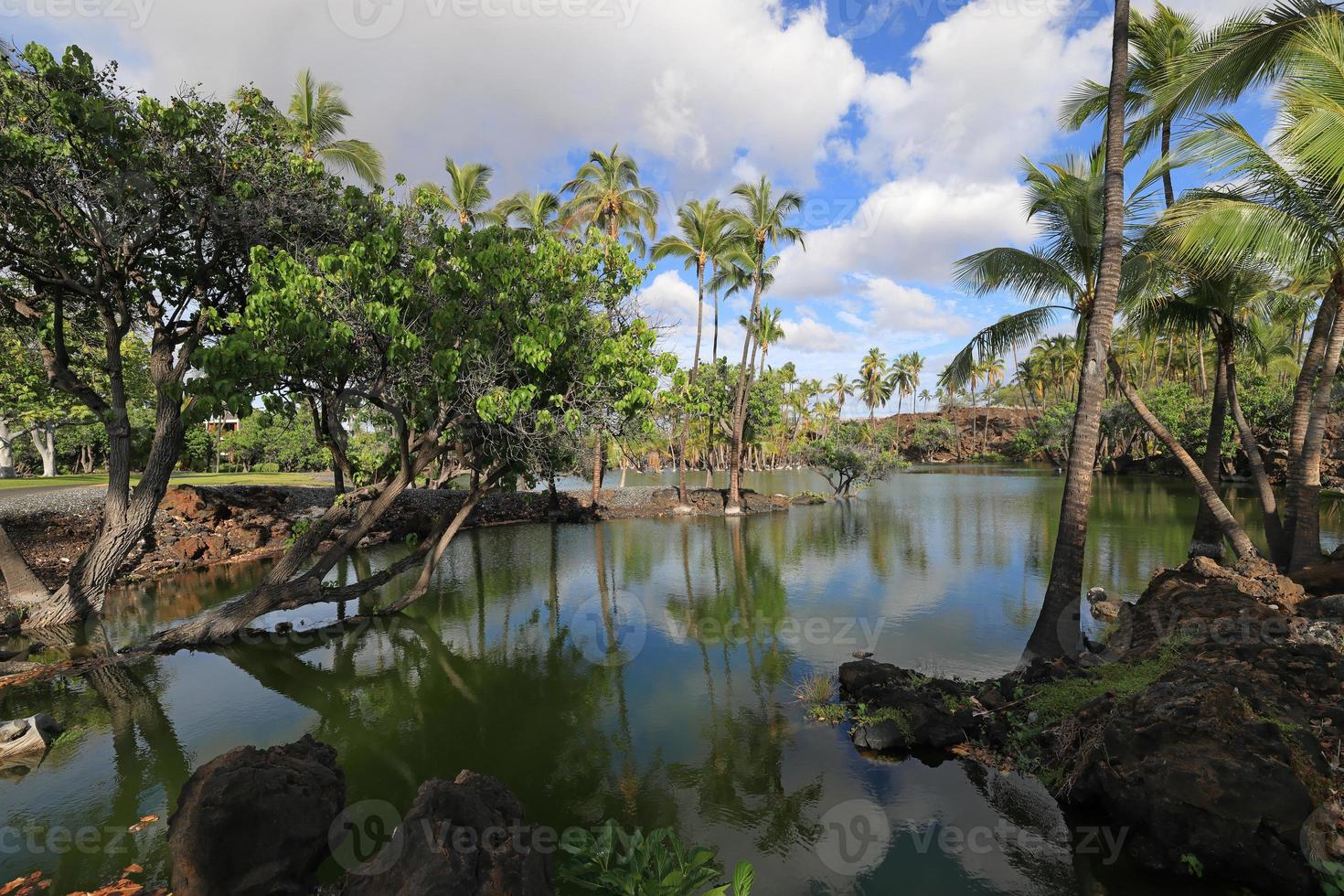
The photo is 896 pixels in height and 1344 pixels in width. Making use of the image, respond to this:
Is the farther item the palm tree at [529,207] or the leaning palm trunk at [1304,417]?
the palm tree at [529,207]

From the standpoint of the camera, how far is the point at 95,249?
414 inches

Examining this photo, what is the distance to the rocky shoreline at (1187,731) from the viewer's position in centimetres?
478

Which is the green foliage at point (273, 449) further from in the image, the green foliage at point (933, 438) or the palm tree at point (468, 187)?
the green foliage at point (933, 438)

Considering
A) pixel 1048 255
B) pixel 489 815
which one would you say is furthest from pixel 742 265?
pixel 489 815

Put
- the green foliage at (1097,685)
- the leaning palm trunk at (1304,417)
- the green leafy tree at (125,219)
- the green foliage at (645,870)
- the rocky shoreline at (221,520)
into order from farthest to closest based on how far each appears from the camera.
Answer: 1. the rocky shoreline at (221,520)
2. the leaning palm trunk at (1304,417)
3. the green leafy tree at (125,219)
4. the green foliage at (1097,685)
5. the green foliage at (645,870)

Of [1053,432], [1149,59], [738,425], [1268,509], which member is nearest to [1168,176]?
[1149,59]

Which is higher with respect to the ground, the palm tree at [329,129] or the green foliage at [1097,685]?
the palm tree at [329,129]

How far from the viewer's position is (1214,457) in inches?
586

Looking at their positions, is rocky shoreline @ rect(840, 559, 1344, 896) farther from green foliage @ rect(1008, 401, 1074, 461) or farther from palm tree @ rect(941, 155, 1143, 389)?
green foliage @ rect(1008, 401, 1074, 461)

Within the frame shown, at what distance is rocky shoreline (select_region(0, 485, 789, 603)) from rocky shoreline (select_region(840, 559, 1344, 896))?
29.6ft

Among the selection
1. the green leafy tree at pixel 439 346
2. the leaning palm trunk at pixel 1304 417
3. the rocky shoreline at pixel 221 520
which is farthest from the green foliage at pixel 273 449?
the leaning palm trunk at pixel 1304 417

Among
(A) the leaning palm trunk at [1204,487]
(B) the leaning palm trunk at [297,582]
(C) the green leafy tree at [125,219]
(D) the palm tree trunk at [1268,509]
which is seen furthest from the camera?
(A) the leaning palm trunk at [1204,487]

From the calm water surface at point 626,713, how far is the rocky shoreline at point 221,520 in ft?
6.68

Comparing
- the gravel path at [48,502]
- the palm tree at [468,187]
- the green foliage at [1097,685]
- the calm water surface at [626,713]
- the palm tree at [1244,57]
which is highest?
the palm tree at [468,187]
